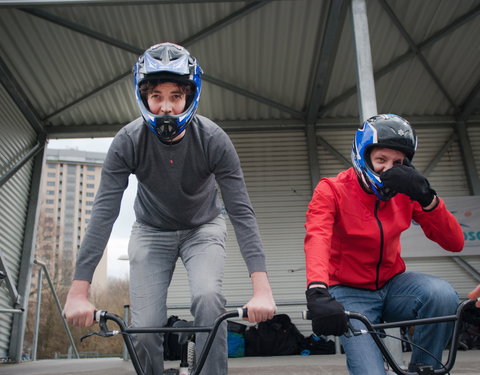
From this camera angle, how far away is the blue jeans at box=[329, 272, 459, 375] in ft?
6.79

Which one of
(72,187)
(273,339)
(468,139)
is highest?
(72,187)

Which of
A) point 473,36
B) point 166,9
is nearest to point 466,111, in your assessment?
point 473,36

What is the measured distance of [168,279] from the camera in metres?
2.49

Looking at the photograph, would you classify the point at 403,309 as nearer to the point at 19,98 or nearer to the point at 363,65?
the point at 363,65

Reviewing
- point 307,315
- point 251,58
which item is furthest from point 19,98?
point 307,315

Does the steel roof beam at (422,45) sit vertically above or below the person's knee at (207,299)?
above

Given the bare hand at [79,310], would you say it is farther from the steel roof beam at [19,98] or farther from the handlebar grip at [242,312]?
the steel roof beam at [19,98]

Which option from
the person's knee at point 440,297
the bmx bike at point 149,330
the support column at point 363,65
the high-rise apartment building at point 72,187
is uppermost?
the high-rise apartment building at point 72,187

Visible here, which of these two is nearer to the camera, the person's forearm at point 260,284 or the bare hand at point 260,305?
the bare hand at point 260,305

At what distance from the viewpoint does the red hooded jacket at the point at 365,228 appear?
2402mm

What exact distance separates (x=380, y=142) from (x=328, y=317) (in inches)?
41.2

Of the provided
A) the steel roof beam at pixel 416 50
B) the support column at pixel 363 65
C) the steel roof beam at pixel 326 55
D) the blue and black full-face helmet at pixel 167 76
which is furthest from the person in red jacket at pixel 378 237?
the steel roof beam at pixel 416 50

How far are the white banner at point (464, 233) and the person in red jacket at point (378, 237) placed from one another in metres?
8.31

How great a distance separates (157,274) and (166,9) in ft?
21.8
